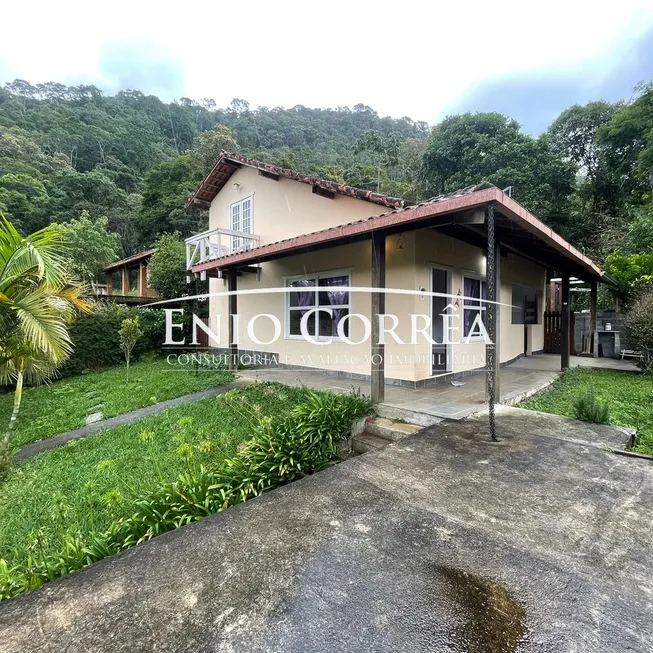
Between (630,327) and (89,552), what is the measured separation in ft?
34.1


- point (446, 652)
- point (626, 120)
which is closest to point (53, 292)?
point (446, 652)

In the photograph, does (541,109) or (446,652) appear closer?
(446,652)

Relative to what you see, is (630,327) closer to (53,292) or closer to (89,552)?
(89,552)

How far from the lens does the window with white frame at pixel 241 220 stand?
37.6 feet

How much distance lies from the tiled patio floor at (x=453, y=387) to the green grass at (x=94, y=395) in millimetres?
1700

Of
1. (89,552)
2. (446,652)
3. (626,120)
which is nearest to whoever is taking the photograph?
(446,652)

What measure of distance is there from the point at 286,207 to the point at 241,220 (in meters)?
2.51

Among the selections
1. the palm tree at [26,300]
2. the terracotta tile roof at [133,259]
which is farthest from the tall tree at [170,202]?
the palm tree at [26,300]

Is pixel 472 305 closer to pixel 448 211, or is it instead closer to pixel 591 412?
pixel 591 412

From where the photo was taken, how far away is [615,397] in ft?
20.5

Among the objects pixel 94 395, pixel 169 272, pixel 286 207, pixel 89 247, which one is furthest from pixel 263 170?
pixel 89 247

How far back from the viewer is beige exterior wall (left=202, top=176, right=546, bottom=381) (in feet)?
23.3

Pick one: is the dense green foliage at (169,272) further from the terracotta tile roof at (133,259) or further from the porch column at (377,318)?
the porch column at (377,318)

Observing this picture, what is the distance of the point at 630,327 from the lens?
8.28m
